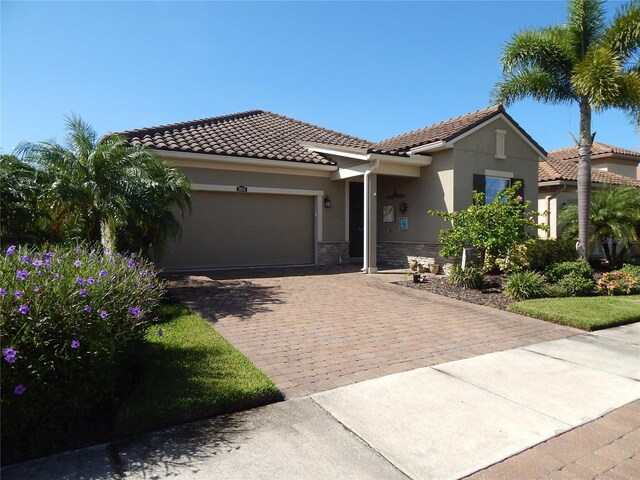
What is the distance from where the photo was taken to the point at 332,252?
46.4 ft

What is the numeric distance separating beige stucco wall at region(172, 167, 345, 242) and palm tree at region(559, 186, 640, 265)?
8.19 metres

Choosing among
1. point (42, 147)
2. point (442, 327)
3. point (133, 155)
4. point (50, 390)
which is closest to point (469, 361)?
point (442, 327)

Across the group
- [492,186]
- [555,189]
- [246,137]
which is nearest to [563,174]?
[555,189]

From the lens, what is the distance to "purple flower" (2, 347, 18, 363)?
2.71 meters

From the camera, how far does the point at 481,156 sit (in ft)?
43.7

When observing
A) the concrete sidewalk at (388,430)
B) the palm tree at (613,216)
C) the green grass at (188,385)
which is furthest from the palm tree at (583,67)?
the green grass at (188,385)

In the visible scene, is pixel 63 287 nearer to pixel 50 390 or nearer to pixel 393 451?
pixel 50 390

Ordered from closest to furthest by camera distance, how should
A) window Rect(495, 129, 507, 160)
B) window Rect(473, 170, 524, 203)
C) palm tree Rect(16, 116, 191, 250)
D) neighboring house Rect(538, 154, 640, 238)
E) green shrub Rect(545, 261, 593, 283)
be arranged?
palm tree Rect(16, 116, 191, 250), green shrub Rect(545, 261, 593, 283), window Rect(473, 170, 524, 203), window Rect(495, 129, 507, 160), neighboring house Rect(538, 154, 640, 238)

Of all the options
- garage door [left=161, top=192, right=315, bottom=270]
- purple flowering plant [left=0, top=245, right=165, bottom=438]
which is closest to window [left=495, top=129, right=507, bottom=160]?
garage door [left=161, top=192, right=315, bottom=270]

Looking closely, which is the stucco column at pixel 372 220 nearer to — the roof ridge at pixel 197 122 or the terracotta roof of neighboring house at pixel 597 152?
the roof ridge at pixel 197 122

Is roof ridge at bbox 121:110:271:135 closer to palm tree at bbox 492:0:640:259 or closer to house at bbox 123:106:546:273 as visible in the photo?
house at bbox 123:106:546:273

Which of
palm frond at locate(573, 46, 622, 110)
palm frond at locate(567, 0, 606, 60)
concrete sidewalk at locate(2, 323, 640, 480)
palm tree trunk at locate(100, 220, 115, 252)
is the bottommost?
concrete sidewalk at locate(2, 323, 640, 480)

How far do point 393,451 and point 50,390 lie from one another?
267cm

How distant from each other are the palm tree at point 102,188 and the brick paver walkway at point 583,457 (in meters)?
7.04
